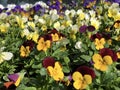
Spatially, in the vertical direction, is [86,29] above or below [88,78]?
above

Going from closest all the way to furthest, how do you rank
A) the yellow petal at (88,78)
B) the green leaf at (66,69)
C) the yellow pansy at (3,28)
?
the yellow petal at (88,78) < the green leaf at (66,69) < the yellow pansy at (3,28)

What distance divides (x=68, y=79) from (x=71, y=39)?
1.02 metres

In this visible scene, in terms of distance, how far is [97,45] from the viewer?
9.78ft

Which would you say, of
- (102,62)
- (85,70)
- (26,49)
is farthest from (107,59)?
(26,49)

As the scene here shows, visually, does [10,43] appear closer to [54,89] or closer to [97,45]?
[97,45]

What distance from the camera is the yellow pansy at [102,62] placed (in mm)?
2414

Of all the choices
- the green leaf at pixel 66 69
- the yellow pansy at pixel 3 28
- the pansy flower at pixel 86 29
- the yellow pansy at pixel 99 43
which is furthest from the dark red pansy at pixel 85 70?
the yellow pansy at pixel 3 28

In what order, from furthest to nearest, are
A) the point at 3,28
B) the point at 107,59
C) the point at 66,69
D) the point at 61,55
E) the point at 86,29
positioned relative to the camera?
the point at 3,28 → the point at 86,29 → the point at 61,55 → the point at 66,69 → the point at 107,59

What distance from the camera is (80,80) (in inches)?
89.7

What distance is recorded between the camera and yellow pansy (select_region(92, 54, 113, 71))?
241cm

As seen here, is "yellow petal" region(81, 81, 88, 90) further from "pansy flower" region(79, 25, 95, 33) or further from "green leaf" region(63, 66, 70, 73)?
"pansy flower" region(79, 25, 95, 33)

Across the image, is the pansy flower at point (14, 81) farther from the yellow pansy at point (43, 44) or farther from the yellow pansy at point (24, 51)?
the yellow pansy at point (24, 51)

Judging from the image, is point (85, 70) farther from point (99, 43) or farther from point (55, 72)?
point (99, 43)

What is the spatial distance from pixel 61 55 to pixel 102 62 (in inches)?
24.0
